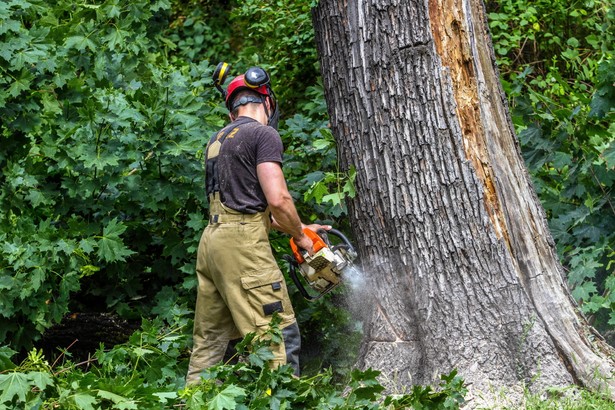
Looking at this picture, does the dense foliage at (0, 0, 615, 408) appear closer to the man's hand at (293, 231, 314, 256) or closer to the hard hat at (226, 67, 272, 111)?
the man's hand at (293, 231, 314, 256)

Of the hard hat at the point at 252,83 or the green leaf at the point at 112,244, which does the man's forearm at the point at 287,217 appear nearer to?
the hard hat at the point at 252,83

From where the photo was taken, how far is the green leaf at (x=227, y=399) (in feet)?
12.4

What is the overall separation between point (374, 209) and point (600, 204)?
2.13 m

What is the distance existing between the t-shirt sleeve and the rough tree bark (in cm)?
44

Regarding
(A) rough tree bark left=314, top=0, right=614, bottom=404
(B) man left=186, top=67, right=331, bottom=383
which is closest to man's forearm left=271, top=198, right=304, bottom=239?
(B) man left=186, top=67, right=331, bottom=383

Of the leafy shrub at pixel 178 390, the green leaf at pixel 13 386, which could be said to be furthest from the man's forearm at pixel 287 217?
the green leaf at pixel 13 386

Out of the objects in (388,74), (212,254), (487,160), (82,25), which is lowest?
(212,254)

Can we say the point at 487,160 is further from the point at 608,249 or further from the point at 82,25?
the point at 82,25

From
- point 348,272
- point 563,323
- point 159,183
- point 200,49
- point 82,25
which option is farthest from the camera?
point 200,49

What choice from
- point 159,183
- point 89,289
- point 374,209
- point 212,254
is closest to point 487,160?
point 374,209

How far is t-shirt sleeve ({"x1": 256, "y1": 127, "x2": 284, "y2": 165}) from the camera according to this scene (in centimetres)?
477

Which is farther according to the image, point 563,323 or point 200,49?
point 200,49

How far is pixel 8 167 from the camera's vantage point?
19.1 feet

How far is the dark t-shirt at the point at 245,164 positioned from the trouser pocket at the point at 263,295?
375 mm
